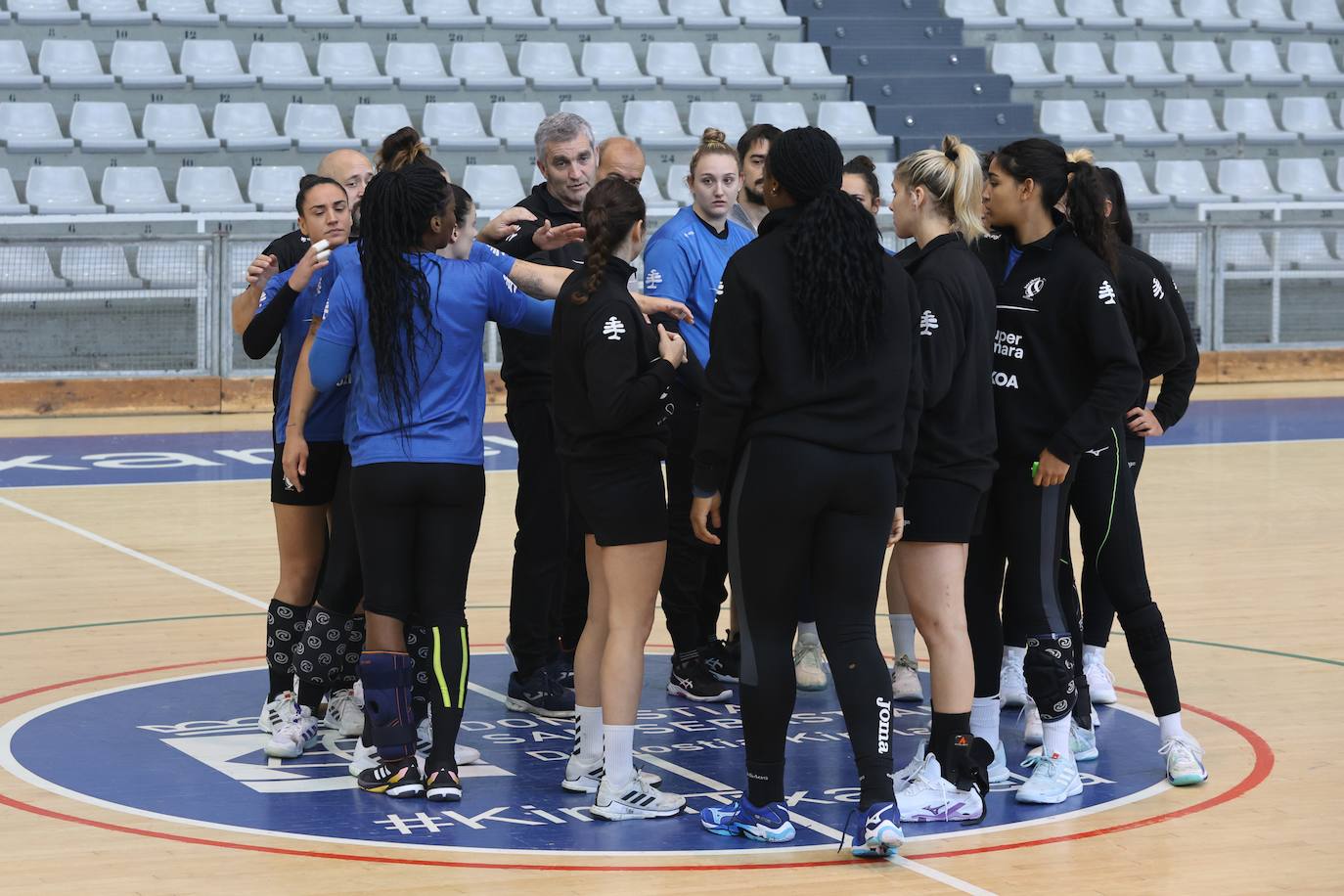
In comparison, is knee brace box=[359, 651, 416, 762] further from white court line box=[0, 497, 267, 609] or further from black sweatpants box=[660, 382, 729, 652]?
white court line box=[0, 497, 267, 609]

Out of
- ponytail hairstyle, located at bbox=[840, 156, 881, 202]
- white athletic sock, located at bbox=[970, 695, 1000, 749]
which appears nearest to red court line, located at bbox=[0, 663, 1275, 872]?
white athletic sock, located at bbox=[970, 695, 1000, 749]

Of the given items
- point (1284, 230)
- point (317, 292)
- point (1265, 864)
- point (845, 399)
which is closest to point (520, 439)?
point (317, 292)

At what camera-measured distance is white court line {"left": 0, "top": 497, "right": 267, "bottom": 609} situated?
27.8 ft

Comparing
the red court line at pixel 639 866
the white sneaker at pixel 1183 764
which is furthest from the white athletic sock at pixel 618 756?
the white sneaker at pixel 1183 764

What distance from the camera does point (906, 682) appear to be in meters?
6.70

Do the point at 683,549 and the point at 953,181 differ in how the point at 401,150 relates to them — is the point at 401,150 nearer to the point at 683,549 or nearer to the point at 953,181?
the point at 683,549

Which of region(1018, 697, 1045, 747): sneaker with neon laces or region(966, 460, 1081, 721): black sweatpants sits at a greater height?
region(966, 460, 1081, 721): black sweatpants

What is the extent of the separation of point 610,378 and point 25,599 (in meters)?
4.17

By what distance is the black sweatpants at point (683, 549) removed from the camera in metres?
6.67

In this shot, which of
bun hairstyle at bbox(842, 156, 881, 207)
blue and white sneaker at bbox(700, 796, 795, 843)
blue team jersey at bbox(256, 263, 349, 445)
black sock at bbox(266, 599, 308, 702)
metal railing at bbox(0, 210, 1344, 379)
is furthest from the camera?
metal railing at bbox(0, 210, 1344, 379)

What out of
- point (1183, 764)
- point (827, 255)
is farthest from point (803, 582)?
point (1183, 764)

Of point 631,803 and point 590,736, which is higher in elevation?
point 590,736

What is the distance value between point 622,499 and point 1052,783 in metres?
1.45

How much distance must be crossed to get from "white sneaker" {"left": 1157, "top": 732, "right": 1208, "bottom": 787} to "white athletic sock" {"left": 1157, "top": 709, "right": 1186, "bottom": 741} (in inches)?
0.7
